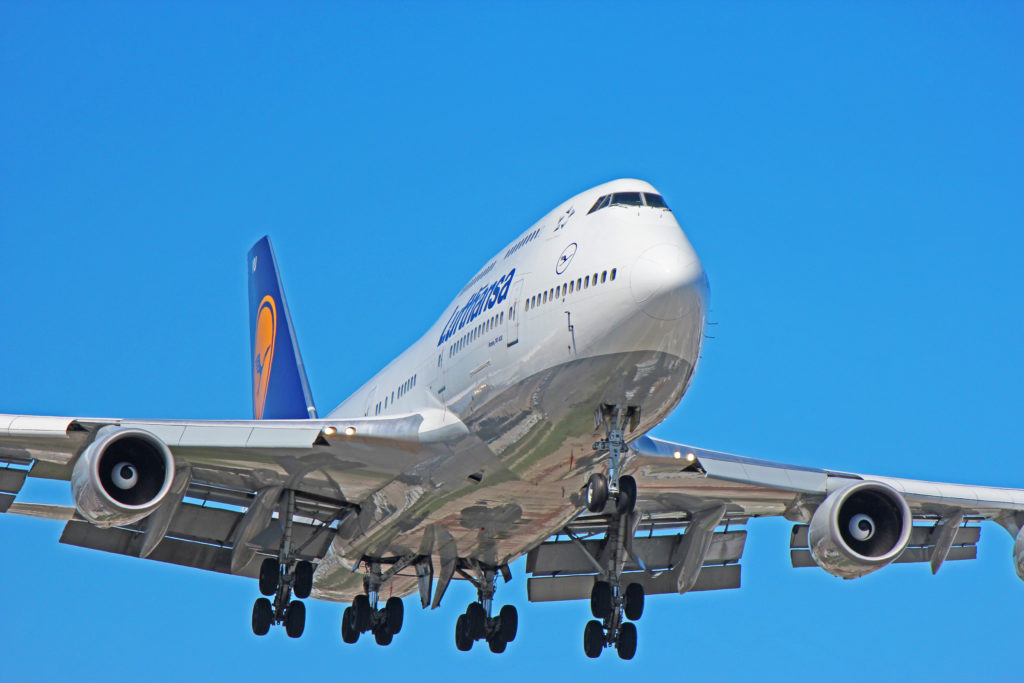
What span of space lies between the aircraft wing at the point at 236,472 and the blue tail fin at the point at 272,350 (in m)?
7.64

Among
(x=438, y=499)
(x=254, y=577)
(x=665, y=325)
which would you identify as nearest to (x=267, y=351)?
(x=254, y=577)

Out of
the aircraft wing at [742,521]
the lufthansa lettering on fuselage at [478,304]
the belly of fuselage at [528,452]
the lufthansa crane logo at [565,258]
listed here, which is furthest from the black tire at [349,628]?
the lufthansa crane logo at [565,258]

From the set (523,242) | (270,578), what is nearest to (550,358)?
(523,242)

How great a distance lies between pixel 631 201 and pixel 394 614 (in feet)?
40.6

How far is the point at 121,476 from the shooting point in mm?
22078

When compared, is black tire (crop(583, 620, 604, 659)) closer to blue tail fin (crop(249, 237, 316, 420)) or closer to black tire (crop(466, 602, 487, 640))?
black tire (crop(466, 602, 487, 640))

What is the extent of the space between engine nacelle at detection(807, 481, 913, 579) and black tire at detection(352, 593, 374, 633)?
30.6 ft

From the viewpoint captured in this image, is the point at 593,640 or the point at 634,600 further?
the point at 634,600

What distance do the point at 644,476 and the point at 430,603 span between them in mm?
6363

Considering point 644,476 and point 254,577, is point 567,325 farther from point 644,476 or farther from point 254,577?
point 254,577

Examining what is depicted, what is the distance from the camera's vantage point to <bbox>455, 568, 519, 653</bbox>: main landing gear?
27516 mm

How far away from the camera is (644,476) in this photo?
23.5 metres

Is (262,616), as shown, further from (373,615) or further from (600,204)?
(600,204)

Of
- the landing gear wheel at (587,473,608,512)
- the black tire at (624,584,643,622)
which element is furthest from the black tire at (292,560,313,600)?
the landing gear wheel at (587,473,608,512)
